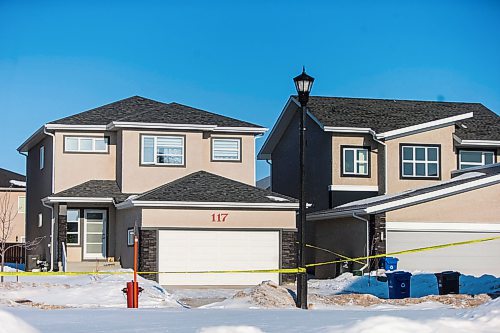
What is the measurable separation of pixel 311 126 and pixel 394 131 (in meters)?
4.09

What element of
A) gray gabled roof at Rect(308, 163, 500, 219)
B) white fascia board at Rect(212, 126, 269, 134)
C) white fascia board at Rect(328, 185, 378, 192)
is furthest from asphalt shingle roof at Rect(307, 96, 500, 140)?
gray gabled roof at Rect(308, 163, 500, 219)

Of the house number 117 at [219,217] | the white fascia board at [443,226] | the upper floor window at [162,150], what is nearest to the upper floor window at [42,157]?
the upper floor window at [162,150]

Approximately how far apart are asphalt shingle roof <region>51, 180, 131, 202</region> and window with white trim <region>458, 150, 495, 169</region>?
13.7 m

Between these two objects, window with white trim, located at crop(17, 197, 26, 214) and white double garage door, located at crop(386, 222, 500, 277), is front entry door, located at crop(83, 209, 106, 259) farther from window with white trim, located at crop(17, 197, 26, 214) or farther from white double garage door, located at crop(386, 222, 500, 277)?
window with white trim, located at crop(17, 197, 26, 214)

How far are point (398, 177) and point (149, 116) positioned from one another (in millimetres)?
10008

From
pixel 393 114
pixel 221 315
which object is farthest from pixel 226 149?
pixel 221 315

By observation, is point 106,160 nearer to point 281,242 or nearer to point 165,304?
point 281,242

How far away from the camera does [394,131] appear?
34.1 metres

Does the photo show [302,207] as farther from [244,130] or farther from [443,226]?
[244,130]

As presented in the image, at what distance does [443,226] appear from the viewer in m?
29.6

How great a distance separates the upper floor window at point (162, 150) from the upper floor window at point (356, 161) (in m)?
6.50

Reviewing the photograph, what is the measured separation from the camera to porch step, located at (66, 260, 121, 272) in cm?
3186

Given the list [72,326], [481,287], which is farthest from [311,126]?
[72,326]

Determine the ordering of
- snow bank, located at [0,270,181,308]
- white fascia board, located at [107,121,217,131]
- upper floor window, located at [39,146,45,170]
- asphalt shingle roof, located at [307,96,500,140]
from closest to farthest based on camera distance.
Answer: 1. snow bank, located at [0,270,181,308]
2. white fascia board, located at [107,121,217,131]
3. asphalt shingle roof, located at [307,96,500,140]
4. upper floor window, located at [39,146,45,170]
